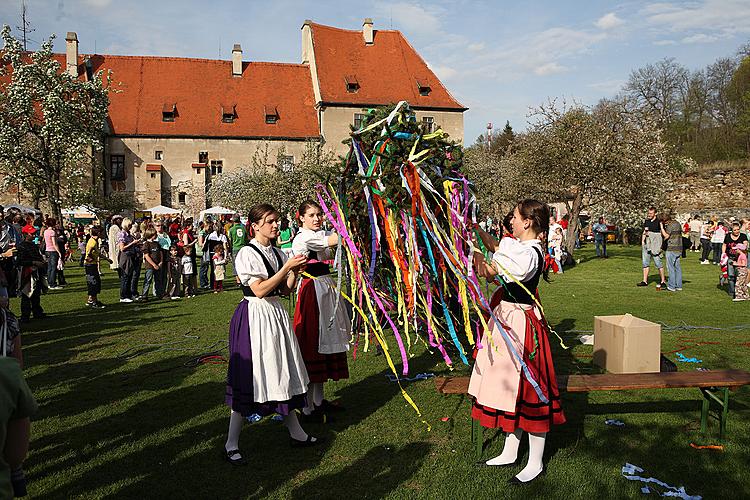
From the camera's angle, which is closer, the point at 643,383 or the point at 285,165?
the point at 643,383

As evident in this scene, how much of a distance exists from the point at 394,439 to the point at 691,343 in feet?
18.1

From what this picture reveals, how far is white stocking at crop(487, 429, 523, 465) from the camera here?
4375 millimetres

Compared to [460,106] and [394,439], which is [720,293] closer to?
[394,439]

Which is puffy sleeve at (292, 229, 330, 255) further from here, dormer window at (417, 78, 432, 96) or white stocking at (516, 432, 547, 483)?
dormer window at (417, 78, 432, 96)

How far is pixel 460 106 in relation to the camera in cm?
4447

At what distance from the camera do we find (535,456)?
13.9 ft

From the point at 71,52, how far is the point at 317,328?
4439 cm

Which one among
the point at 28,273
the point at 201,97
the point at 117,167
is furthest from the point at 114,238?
the point at 201,97

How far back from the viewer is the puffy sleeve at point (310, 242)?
5188 millimetres

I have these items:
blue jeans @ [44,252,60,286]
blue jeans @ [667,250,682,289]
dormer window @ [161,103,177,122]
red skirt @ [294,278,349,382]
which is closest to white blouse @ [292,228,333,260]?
red skirt @ [294,278,349,382]

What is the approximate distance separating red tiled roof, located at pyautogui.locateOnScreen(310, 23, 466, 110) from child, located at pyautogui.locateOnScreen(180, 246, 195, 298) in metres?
30.3

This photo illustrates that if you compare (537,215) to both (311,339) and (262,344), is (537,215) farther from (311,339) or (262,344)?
(311,339)

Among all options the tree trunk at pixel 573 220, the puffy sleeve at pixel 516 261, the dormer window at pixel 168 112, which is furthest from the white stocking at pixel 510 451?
the dormer window at pixel 168 112

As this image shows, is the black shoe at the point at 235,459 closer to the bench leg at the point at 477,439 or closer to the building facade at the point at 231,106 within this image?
the bench leg at the point at 477,439
